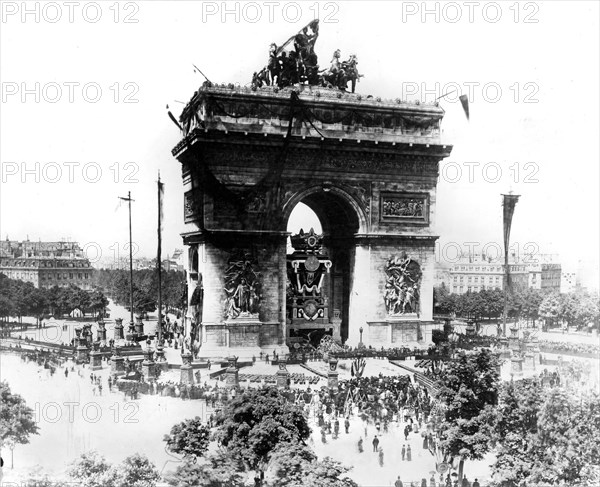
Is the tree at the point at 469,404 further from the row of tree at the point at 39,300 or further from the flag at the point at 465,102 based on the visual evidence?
the row of tree at the point at 39,300

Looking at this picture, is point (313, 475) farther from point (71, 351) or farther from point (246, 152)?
point (71, 351)

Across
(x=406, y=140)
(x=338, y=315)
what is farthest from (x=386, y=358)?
(x=406, y=140)

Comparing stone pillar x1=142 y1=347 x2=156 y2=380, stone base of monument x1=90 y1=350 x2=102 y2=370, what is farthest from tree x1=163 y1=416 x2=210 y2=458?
stone base of monument x1=90 y1=350 x2=102 y2=370

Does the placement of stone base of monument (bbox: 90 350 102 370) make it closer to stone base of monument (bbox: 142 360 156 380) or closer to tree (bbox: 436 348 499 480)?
stone base of monument (bbox: 142 360 156 380)

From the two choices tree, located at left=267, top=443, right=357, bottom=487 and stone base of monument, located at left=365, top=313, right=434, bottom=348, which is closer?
tree, located at left=267, top=443, right=357, bottom=487

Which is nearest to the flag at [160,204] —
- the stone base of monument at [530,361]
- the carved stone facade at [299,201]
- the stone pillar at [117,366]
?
the carved stone facade at [299,201]

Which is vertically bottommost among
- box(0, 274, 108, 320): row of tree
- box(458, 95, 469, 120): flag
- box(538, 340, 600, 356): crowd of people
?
box(538, 340, 600, 356): crowd of people
